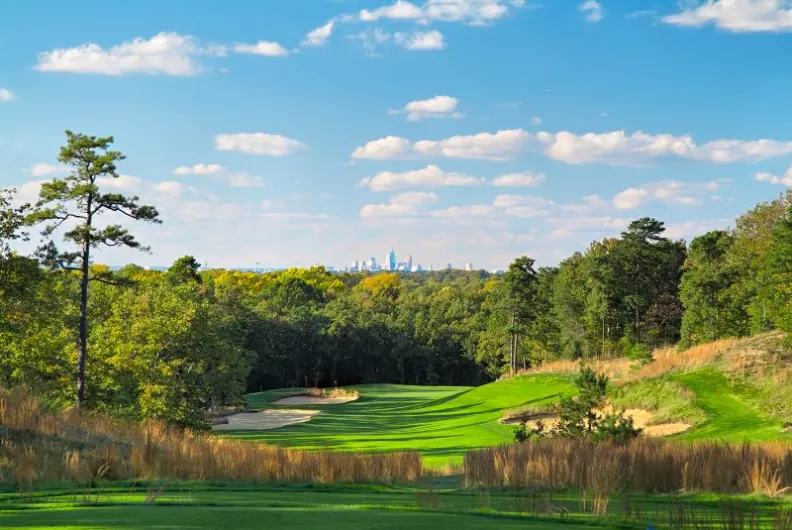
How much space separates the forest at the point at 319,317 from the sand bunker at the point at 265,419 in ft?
7.78

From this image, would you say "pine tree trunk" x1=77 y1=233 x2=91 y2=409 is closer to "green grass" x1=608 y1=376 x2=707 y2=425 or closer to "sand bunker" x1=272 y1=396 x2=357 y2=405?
"green grass" x1=608 y1=376 x2=707 y2=425

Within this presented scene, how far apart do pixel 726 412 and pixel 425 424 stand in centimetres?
2136

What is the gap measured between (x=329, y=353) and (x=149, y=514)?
8525 centimetres

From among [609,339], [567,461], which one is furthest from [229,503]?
[609,339]

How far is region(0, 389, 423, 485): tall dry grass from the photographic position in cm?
1291

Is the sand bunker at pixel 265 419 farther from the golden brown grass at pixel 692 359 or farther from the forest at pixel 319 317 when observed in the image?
the golden brown grass at pixel 692 359

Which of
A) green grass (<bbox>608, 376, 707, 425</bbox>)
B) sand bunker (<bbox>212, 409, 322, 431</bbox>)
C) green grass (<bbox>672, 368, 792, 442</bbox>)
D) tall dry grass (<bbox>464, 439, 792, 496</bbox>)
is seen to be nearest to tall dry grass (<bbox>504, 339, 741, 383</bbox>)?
green grass (<bbox>608, 376, 707, 425</bbox>)

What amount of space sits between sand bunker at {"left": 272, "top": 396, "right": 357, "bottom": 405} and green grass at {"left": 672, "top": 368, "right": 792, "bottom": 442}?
42.4m

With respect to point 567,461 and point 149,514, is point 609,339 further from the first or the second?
point 149,514

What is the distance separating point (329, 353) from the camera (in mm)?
92500

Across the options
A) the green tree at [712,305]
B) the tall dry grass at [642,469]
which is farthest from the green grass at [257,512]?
the green tree at [712,305]

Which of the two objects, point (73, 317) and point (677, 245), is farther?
point (677, 245)

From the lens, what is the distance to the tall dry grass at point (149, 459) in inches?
508

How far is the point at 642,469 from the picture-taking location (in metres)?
13.6
